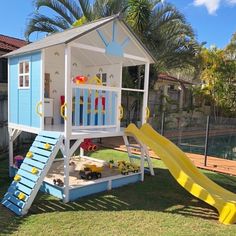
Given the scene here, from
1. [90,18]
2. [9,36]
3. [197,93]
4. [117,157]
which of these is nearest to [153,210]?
[117,157]

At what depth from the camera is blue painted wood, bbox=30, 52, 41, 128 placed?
Answer: 20.7 feet

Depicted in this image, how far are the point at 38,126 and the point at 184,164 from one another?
3.58m

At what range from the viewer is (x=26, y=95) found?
6898 millimetres

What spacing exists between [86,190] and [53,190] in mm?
726

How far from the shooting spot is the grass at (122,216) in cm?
473

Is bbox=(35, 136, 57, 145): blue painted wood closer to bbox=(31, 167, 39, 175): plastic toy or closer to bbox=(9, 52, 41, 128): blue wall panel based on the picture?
bbox=(9, 52, 41, 128): blue wall panel

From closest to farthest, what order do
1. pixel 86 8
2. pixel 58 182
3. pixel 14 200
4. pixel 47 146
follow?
pixel 14 200, pixel 47 146, pixel 58 182, pixel 86 8

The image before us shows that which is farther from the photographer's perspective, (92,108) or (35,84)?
(92,108)

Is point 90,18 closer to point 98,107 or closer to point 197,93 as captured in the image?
point 98,107

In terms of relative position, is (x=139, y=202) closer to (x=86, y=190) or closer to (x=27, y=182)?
(x=86, y=190)

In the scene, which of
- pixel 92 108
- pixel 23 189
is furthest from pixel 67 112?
pixel 23 189

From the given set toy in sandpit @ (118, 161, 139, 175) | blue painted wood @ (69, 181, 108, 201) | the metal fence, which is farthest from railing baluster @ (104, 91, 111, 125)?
the metal fence

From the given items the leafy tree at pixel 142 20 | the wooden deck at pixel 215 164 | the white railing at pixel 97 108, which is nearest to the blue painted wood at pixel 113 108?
the white railing at pixel 97 108

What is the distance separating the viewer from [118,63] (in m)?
7.95
